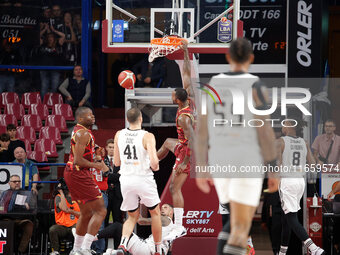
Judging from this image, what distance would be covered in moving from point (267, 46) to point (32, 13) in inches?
233

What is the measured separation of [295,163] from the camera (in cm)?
1214

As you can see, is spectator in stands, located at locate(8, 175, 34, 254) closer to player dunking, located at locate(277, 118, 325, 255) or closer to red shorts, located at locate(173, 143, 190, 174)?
red shorts, located at locate(173, 143, 190, 174)

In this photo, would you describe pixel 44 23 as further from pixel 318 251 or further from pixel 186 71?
pixel 318 251

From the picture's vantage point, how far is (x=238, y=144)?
707 cm

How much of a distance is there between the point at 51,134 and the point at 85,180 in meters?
5.92

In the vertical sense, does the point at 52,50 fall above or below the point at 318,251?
above

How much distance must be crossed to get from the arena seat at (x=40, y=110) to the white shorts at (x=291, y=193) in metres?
6.99

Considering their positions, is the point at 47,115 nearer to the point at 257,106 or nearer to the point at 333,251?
the point at 333,251

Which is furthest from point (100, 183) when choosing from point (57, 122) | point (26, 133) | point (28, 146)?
point (57, 122)

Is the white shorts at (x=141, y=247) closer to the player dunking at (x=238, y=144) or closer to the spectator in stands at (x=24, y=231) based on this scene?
the spectator in stands at (x=24, y=231)

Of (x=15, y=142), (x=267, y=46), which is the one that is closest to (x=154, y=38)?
(x=15, y=142)

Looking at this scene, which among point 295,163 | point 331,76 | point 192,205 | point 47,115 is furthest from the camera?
point 331,76

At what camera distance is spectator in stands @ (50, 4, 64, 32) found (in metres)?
18.8

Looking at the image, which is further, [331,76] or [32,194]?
[331,76]
